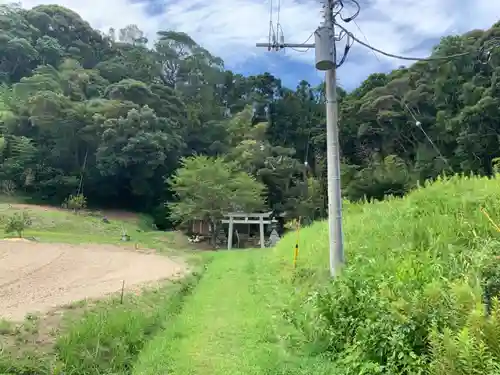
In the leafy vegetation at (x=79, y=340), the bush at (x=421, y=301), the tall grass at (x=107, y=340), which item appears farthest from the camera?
the tall grass at (x=107, y=340)

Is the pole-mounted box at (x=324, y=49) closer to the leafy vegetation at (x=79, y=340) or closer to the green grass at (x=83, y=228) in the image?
the leafy vegetation at (x=79, y=340)

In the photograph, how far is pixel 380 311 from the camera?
4074 mm

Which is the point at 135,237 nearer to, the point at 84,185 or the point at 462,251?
the point at 84,185

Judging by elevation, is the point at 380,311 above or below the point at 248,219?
below

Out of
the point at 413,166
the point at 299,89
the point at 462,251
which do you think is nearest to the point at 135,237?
the point at 413,166

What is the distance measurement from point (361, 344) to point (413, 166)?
27.0 m

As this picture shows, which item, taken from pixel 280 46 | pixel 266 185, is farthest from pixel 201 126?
pixel 280 46

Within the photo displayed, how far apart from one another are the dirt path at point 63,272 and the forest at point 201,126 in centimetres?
1000

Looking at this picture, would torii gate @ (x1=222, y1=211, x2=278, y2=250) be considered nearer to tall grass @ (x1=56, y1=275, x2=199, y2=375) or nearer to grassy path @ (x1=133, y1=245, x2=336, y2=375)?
grassy path @ (x1=133, y1=245, x2=336, y2=375)

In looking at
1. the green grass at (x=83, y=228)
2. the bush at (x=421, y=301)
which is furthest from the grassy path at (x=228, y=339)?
the green grass at (x=83, y=228)

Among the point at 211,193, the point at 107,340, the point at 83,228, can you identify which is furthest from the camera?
the point at 83,228

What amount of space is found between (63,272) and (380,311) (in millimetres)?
9550

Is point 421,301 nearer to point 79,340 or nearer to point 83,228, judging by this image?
point 79,340

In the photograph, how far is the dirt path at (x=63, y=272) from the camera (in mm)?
8102
